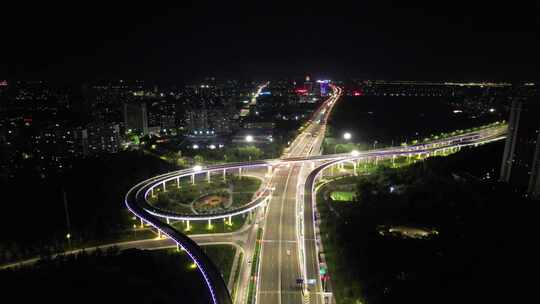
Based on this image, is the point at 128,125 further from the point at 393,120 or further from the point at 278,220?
the point at 393,120

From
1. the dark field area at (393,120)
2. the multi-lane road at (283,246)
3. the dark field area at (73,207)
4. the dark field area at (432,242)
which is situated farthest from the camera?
the dark field area at (393,120)

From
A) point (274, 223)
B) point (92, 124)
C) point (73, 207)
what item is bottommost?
point (73, 207)

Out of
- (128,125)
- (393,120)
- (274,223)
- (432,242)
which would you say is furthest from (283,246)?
(393,120)

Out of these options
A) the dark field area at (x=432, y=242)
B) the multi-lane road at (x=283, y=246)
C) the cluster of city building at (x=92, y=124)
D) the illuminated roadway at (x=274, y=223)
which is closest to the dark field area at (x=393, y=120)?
the cluster of city building at (x=92, y=124)

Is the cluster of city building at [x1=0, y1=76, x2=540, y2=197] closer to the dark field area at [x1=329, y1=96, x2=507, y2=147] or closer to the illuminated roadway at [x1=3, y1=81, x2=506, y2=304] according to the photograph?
the dark field area at [x1=329, y1=96, x2=507, y2=147]

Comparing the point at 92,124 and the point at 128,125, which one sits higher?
the point at 92,124

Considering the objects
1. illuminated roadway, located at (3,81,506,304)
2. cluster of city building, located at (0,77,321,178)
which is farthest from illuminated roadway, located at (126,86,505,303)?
cluster of city building, located at (0,77,321,178)

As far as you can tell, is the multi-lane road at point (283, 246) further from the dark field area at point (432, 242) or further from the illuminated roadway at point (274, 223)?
the dark field area at point (432, 242)

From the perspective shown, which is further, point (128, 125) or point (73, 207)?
point (128, 125)

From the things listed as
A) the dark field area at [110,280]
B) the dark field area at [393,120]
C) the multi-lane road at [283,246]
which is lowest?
the dark field area at [110,280]
